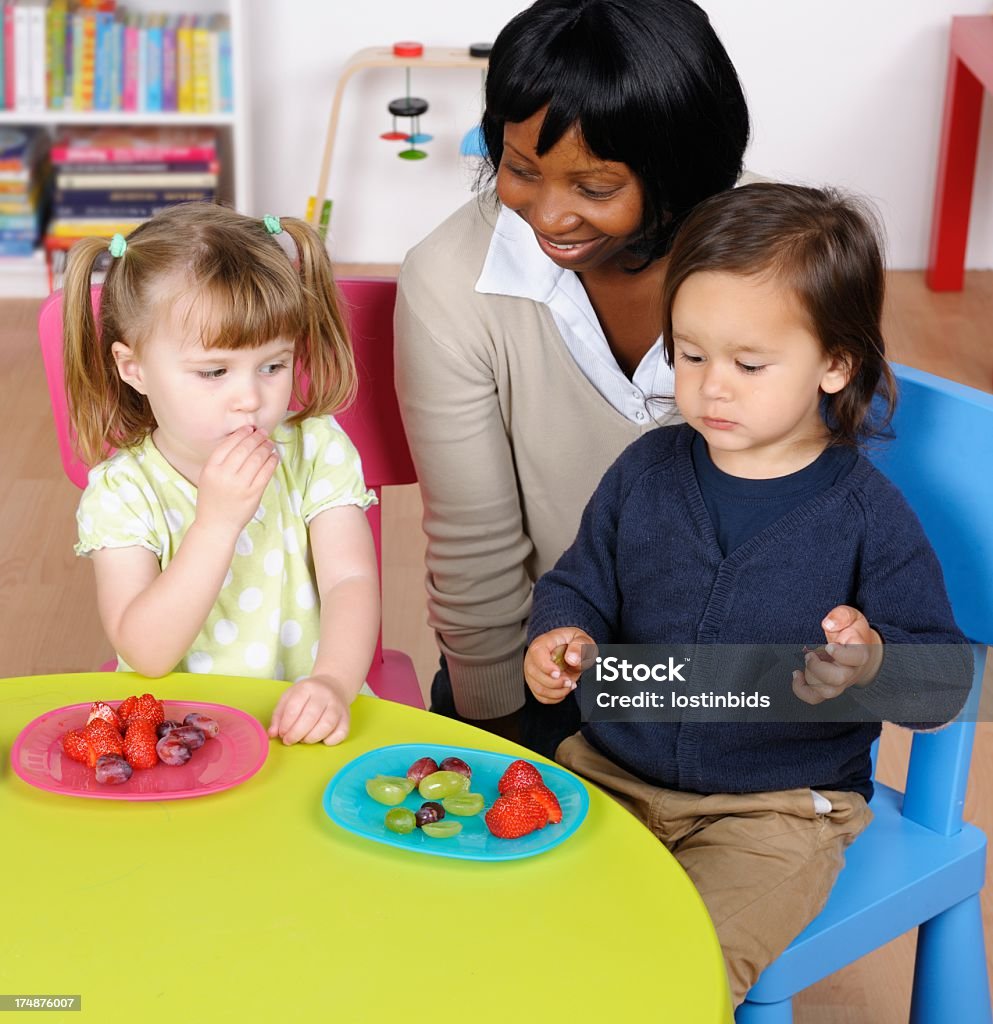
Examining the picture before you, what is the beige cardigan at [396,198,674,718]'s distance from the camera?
1528 mm

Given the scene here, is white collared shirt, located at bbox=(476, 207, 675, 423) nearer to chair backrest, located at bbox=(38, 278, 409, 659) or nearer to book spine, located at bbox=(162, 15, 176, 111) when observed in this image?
chair backrest, located at bbox=(38, 278, 409, 659)

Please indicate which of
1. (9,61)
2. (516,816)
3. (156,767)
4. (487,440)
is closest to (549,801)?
(516,816)

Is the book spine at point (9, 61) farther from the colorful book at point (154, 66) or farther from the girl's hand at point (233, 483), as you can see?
the girl's hand at point (233, 483)

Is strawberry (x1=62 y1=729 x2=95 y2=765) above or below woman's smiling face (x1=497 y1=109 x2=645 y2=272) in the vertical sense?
below

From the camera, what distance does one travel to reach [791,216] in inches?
47.4

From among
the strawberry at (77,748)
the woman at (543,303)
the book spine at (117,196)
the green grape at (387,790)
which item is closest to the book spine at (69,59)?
the book spine at (117,196)

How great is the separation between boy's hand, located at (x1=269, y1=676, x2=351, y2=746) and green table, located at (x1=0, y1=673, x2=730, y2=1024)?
0.05 meters

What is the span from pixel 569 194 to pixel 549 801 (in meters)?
0.58

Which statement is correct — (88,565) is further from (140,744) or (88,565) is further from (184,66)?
(140,744)

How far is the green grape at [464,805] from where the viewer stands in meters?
1.02

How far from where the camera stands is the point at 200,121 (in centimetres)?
377

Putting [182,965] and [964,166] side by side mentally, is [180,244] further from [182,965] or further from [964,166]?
[964,166]

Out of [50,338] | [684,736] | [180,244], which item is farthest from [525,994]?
[50,338]

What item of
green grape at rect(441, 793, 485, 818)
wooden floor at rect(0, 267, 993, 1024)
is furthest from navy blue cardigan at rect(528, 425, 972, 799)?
wooden floor at rect(0, 267, 993, 1024)
